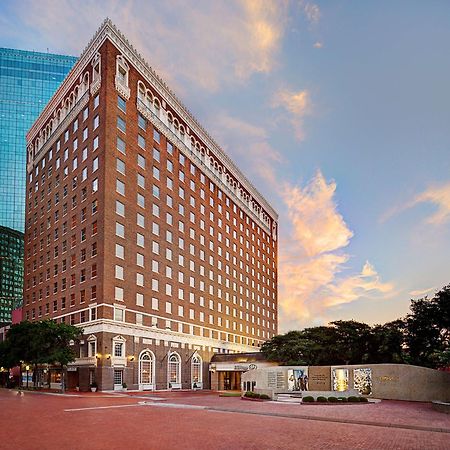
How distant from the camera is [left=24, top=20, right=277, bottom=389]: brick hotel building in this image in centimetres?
5991

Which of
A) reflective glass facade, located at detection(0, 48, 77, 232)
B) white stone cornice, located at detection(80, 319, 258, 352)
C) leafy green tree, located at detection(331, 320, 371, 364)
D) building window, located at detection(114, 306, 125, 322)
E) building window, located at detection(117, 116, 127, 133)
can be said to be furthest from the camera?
reflective glass facade, located at detection(0, 48, 77, 232)

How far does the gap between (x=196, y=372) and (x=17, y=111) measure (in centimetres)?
15092

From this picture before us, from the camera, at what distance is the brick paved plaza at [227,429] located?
1684 centimetres

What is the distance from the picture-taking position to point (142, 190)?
68.1 meters

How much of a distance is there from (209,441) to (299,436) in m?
3.71

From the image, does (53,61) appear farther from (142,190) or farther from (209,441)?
(209,441)

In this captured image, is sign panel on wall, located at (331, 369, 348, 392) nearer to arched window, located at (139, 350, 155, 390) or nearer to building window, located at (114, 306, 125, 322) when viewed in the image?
arched window, located at (139, 350, 155, 390)

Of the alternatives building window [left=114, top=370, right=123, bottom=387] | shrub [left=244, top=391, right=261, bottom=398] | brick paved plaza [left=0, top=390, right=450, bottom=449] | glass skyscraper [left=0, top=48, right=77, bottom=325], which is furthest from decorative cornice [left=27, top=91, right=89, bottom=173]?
glass skyscraper [left=0, top=48, right=77, bottom=325]

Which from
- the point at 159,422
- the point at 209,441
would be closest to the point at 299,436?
the point at 209,441

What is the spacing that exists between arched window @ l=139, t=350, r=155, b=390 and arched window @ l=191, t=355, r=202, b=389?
41.6ft

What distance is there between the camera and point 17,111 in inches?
7407

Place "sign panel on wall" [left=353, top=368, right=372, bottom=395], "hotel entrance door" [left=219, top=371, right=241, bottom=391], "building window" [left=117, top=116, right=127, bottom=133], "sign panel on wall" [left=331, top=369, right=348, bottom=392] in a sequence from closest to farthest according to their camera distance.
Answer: "sign panel on wall" [left=353, top=368, right=372, bottom=395]
"sign panel on wall" [left=331, top=369, right=348, bottom=392]
"building window" [left=117, top=116, right=127, bottom=133]
"hotel entrance door" [left=219, top=371, right=241, bottom=391]

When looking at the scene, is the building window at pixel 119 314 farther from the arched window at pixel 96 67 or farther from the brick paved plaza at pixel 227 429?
the arched window at pixel 96 67

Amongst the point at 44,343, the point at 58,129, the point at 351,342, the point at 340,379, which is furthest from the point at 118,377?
the point at 58,129
